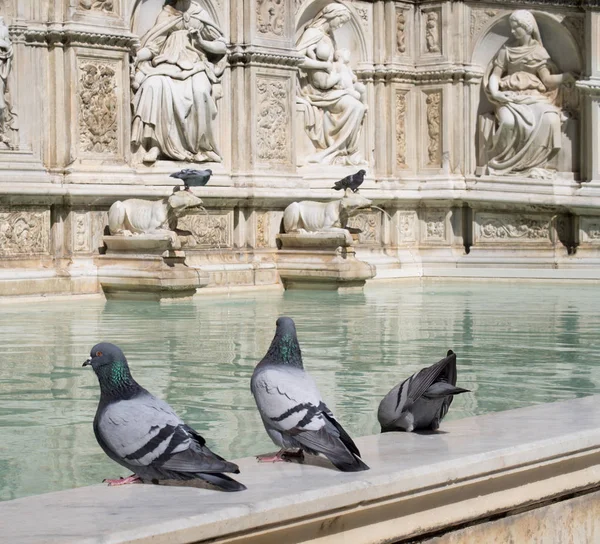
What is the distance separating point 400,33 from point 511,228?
3.00 m

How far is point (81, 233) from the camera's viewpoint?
13859 mm

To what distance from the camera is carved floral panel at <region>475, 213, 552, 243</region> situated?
58.2ft

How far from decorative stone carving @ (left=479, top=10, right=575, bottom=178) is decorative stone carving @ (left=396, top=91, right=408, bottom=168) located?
3.53ft

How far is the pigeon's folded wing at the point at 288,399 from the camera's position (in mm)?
4148

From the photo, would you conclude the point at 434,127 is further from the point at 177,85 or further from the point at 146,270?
the point at 146,270

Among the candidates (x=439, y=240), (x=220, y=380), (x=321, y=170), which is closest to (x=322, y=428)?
(x=220, y=380)

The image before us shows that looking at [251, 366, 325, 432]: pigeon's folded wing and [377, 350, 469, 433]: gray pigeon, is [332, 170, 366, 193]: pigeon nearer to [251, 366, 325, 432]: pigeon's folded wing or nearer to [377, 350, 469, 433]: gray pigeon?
[377, 350, 469, 433]: gray pigeon

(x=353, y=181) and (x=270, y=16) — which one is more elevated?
(x=270, y=16)

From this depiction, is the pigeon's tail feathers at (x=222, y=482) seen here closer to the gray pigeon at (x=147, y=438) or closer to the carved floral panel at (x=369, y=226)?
the gray pigeon at (x=147, y=438)

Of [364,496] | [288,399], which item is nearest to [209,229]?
[288,399]

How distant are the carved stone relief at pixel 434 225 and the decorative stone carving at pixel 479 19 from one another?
2.40 meters

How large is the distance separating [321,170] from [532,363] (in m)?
8.19

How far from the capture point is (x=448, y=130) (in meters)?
17.7

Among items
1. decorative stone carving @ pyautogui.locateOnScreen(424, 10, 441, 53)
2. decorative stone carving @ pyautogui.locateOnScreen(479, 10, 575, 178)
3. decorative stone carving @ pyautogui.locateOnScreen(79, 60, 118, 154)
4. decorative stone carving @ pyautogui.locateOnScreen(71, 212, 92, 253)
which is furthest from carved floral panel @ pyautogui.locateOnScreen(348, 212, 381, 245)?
decorative stone carving @ pyautogui.locateOnScreen(71, 212, 92, 253)
